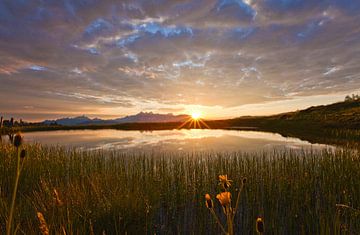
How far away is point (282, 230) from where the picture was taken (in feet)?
16.8

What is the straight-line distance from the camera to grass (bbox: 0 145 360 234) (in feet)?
15.5

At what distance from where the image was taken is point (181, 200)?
671 cm

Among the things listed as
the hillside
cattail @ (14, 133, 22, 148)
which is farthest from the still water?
the hillside

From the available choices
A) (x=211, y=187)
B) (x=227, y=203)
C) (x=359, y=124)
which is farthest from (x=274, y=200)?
Result: (x=359, y=124)

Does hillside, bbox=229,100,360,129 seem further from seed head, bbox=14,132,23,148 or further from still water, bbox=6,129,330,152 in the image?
seed head, bbox=14,132,23,148

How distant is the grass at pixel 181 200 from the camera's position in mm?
4730

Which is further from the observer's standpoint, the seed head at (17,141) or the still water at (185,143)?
the still water at (185,143)

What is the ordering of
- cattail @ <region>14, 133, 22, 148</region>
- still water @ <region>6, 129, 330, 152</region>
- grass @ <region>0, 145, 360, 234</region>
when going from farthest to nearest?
still water @ <region>6, 129, 330, 152</region> < grass @ <region>0, 145, 360, 234</region> < cattail @ <region>14, 133, 22, 148</region>

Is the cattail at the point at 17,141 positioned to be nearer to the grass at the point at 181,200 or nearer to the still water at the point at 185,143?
the grass at the point at 181,200

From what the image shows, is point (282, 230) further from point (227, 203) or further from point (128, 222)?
point (227, 203)

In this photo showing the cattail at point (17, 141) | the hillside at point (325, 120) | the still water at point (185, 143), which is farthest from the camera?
the hillside at point (325, 120)

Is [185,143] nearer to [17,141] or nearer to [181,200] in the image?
[181,200]

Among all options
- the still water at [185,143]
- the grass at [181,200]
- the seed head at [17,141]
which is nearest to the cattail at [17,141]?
the seed head at [17,141]

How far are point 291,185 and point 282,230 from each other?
1.66 m
